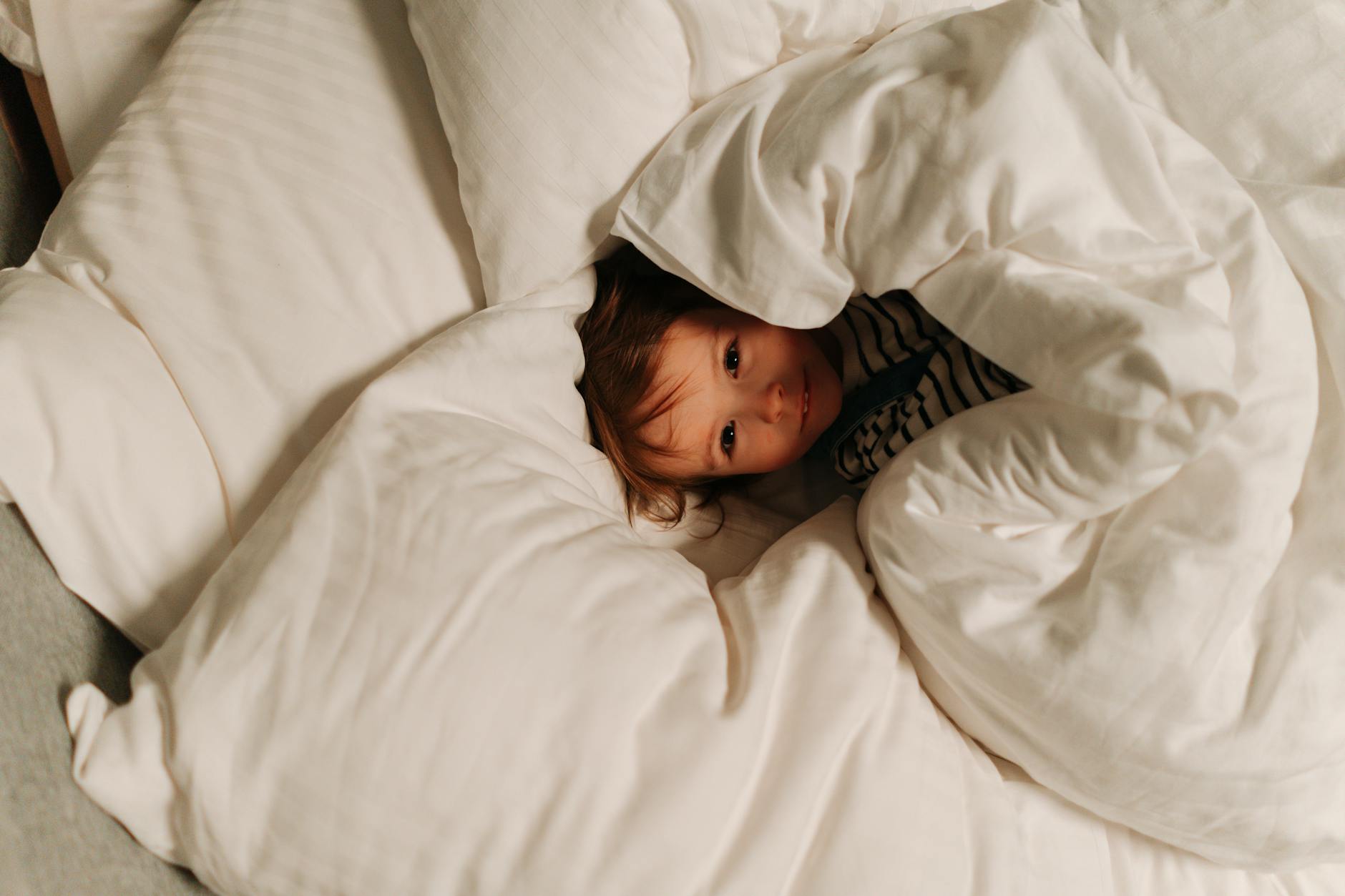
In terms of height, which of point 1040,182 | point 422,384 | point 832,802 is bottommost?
point 832,802

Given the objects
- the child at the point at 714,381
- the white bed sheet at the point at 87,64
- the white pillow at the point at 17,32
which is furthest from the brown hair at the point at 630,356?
the white pillow at the point at 17,32

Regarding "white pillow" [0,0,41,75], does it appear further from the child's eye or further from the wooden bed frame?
the child's eye

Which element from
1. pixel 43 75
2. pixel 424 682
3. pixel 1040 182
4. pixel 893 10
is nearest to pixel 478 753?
pixel 424 682

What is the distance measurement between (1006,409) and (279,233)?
64 cm

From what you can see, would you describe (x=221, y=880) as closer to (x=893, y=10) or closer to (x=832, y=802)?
(x=832, y=802)

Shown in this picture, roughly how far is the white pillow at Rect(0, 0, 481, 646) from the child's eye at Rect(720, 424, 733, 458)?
0.30 metres

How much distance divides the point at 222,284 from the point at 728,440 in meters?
0.52

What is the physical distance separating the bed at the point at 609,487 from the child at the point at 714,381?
0.08 metres

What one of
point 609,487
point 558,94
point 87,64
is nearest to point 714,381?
point 609,487

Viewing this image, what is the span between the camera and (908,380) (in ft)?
3.28

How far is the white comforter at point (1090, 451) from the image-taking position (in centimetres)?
69

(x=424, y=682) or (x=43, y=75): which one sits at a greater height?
(x=43, y=75)

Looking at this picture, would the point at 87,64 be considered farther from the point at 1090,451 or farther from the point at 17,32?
the point at 1090,451

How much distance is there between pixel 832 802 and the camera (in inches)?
27.0
